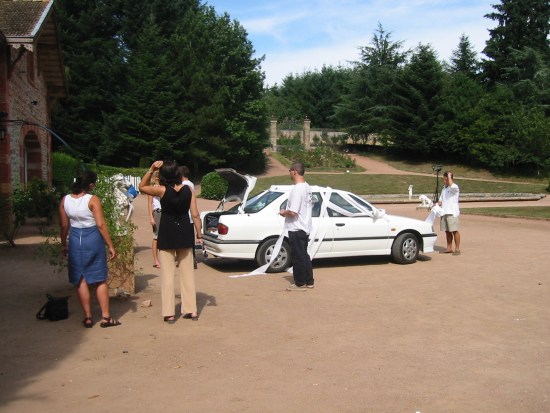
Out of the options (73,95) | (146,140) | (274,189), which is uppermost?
(73,95)

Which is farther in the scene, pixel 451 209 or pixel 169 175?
pixel 451 209

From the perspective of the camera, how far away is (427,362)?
549 cm

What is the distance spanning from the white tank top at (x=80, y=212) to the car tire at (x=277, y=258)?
4129 millimetres

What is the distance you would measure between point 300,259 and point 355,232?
2.27m

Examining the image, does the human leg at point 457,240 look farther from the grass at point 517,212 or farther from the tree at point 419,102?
the tree at point 419,102

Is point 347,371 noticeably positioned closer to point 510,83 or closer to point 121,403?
point 121,403

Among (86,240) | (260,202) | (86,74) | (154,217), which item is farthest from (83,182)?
(86,74)

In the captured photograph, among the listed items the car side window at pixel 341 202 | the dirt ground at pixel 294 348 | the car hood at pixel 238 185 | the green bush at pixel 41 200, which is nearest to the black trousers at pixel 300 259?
the dirt ground at pixel 294 348

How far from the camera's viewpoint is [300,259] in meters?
8.76

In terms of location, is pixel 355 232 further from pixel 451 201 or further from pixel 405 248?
pixel 451 201

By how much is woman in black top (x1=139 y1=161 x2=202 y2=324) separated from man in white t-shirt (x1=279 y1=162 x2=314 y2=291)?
220cm

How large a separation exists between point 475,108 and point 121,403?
152ft

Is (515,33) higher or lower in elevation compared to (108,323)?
higher

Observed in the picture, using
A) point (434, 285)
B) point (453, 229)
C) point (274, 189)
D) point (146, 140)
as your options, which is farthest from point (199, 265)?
point (146, 140)
